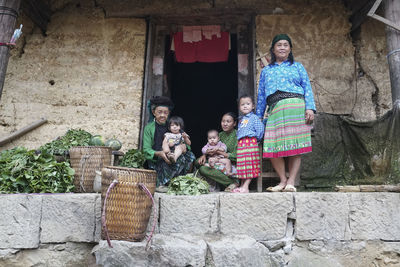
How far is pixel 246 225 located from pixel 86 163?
73.2 inches

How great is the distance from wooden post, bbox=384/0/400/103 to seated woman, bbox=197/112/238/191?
6.22 ft

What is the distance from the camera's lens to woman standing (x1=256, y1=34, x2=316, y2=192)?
11.5 feet

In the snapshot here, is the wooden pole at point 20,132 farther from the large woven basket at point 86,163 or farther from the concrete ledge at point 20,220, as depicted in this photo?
the concrete ledge at point 20,220

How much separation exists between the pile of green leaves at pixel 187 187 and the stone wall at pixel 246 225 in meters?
0.15

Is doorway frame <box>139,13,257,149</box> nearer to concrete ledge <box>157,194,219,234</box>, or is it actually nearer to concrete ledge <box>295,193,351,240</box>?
concrete ledge <box>157,194,219,234</box>

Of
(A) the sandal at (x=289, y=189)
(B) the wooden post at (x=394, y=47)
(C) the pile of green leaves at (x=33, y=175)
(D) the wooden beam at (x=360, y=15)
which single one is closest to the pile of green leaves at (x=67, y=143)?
(C) the pile of green leaves at (x=33, y=175)

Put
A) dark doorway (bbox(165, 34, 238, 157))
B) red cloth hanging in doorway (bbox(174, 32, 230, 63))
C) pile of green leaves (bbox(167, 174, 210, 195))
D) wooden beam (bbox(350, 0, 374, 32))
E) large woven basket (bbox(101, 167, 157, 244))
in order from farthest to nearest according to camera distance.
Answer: dark doorway (bbox(165, 34, 238, 157)) < red cloth hanging in doorway (bbox(174, 32, 230, 63)) < wooden beam (bbox(350, 0, 374, 32)) < pile of green leaves (bbox(167, 174, 210, 195)) < large woven basket (bbox(101, 167, 157, 244))

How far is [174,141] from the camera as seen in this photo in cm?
414

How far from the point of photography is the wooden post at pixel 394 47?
3727 mm

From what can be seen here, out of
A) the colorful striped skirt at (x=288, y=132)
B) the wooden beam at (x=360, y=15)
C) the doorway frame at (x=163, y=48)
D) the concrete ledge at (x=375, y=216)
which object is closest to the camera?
the concrete ledge at (x=375, y=216)

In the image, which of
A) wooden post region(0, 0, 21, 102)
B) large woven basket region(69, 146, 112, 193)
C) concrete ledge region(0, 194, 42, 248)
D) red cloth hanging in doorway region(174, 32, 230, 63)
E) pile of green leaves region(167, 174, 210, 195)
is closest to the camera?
concrete ledge region(0, 194, 42, 248)

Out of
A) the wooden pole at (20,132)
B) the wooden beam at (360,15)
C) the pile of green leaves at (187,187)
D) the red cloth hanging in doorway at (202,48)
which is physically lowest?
the pile of green leaves at (187,187)

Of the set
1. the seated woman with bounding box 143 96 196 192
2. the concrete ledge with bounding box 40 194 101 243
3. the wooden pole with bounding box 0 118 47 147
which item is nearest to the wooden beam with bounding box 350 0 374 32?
the seated woman with bounding box 143 96 196 192

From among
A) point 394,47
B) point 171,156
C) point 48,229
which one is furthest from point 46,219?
point 394,47
